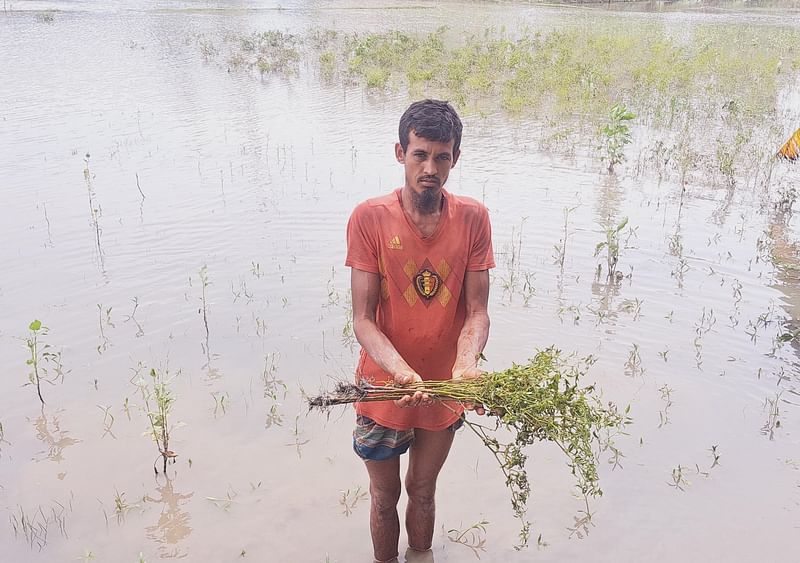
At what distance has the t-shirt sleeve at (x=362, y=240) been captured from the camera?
2342mm

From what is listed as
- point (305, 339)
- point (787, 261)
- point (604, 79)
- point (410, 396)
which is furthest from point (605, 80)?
point (410, 396)

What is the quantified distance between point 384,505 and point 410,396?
0.70 meters

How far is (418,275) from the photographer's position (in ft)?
7.78

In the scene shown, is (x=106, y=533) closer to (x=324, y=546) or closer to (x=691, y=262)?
(x=324, y=546)

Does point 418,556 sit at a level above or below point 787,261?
below

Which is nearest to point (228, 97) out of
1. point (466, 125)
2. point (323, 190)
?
point (466, 125)

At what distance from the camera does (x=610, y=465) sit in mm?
3680

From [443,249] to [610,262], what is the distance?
3750 millimetres

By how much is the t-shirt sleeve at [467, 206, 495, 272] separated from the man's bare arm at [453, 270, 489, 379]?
26 millimetres

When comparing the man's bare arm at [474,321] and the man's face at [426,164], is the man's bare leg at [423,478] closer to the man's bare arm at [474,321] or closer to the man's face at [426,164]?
the man's bare arm at [474,321]

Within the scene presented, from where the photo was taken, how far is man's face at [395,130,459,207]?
2258 millimetres

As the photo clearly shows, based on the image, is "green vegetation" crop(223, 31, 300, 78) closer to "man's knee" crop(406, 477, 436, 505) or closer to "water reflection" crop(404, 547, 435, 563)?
"water reflection" crop(404, 547, 435, 563)

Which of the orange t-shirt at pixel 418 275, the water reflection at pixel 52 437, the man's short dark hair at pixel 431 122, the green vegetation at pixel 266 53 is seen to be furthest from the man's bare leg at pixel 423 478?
the green vegetation at pixel 266 53

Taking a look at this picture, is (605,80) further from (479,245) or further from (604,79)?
(479,245)
